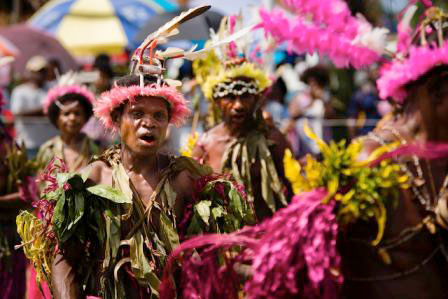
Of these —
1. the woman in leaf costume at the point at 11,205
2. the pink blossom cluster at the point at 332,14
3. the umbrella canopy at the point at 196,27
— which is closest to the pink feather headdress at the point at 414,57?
the pink blossom cluster at the point at 332,14

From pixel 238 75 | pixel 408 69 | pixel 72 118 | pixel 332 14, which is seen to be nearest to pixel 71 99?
pixel 72 118

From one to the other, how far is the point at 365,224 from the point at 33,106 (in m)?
9.10

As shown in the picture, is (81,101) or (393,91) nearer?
(393,91)

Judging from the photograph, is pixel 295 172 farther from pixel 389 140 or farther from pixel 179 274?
pixel 179 274

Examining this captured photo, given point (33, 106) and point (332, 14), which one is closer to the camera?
point (332, 14)

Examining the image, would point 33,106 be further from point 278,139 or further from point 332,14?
point 332,14

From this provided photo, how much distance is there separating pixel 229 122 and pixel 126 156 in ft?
9.33

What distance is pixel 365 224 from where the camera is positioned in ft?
13.4

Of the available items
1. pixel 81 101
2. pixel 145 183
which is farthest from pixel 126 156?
pixel 81 101

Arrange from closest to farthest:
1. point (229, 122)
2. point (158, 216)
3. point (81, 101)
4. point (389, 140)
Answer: point (389, 140) < point (158, 216) < point (229, 122) < point (81, 101)

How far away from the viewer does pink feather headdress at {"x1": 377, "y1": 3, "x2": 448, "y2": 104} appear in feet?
14.1

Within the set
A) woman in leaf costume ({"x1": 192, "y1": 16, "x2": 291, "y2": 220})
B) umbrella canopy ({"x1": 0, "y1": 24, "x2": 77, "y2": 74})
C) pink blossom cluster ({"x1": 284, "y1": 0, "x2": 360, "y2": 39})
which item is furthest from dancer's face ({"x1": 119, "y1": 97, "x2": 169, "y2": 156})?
umbrella canopy ({"x1": 0, "y1": 24, "x2": 77, "y2": 74})

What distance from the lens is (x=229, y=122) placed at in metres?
7.57

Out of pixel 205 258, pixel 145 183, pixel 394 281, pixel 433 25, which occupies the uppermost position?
pixel 433 25
